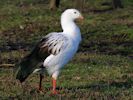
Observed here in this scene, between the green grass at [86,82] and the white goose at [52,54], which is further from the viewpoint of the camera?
the white goose at [52,54]

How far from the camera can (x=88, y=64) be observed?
14703 millimetres

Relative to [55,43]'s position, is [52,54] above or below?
below

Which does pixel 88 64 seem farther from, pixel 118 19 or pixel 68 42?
pixel 118 19

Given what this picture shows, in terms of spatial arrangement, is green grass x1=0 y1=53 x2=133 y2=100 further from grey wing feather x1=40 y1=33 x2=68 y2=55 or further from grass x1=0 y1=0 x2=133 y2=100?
grey wing feather x1=40 y1=33 x2=68 y2=55

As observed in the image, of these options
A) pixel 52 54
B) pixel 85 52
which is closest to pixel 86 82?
pixel 52 54

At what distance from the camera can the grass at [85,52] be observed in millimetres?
10430

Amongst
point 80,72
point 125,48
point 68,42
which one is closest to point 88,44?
point 125,48

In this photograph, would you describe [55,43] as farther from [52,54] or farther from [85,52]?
[85,52]

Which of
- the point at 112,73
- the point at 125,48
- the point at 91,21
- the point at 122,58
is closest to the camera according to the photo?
the point at 112,73

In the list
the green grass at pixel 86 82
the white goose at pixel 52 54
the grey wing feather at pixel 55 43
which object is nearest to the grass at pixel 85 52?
the green grass at pixel 86 82

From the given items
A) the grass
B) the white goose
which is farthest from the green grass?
the white goose

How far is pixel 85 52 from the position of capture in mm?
18156

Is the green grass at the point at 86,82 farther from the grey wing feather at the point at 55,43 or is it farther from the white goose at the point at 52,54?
the grey wing feather at the point at 55,43

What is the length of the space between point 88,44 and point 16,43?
255cm
